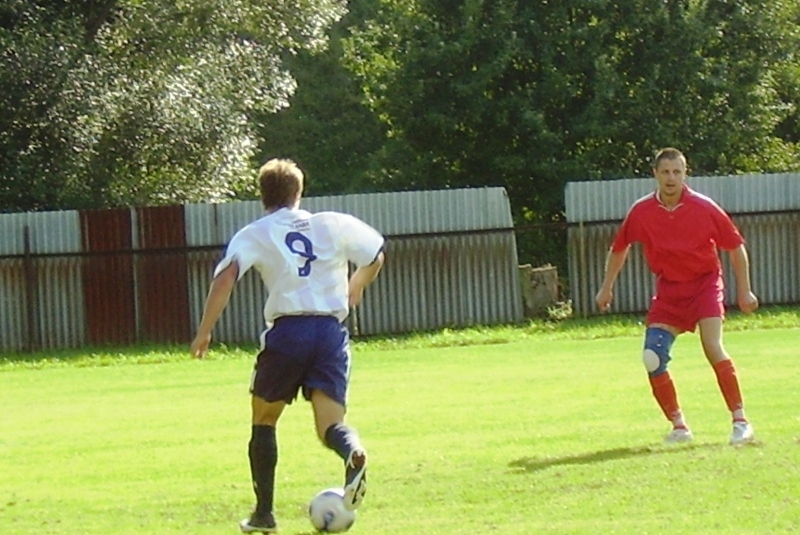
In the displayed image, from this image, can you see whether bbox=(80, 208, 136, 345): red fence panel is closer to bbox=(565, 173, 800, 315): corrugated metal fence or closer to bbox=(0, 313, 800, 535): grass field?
bbox=(0, 313, 800, 535): grass field

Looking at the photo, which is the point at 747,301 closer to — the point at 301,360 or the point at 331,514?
the point at 301,360

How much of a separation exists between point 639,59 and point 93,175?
1215cm

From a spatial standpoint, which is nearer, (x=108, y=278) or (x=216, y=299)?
(x=216, y=299)

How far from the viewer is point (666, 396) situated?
10609 millimetres

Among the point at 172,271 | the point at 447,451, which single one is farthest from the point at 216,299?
the point at 172,271

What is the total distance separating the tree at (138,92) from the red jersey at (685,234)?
59.2 ft

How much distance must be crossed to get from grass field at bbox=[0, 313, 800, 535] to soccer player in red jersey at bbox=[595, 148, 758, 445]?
38 centimetres

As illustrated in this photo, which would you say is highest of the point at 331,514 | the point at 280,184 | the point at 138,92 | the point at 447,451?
the point at 138,92

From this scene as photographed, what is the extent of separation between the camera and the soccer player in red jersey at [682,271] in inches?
411

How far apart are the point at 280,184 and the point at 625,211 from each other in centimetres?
1763

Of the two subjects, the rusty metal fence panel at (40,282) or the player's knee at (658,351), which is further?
the rusty metal fence panel at (40,282)

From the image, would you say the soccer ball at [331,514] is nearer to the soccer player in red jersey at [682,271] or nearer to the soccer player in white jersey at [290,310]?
the soccer player in white jersey at [290,310]

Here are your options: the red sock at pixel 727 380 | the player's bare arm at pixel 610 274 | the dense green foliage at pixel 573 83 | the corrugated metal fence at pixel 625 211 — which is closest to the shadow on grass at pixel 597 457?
the red sock at pixel 727 380

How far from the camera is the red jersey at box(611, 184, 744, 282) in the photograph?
10469 mm
